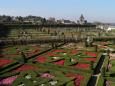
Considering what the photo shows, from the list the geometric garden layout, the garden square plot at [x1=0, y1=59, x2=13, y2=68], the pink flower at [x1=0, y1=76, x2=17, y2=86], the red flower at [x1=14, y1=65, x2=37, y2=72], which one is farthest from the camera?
the garden square plot at [x1=0, y1=59, x2=13, y2=68]

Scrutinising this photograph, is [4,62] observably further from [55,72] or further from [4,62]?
[55,72]

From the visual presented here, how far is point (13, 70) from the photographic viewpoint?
3142 centimetres

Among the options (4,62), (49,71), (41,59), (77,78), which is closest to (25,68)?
(49,71)

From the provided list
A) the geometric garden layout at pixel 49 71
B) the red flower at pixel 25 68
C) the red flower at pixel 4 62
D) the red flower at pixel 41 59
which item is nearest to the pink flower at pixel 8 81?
the geometric garden layout at pixel 49 71

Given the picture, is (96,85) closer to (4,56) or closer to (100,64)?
(100,64)

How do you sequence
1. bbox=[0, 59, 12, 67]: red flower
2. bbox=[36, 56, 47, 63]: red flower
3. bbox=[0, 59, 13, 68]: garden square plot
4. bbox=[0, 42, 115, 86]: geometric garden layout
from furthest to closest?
bbox=[36, 56, 47, 63]: red flower < bbox=[0, 59, 12, 67]: red flower < bbox=[0, 59, 13, 68]: garden square plot < bbox=[0, 42, 115, 86]: geometric garden layout

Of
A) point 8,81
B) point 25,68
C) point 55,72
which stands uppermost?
point 55,72

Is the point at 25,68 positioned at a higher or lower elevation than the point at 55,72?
lower

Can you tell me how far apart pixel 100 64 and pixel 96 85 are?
10172mm

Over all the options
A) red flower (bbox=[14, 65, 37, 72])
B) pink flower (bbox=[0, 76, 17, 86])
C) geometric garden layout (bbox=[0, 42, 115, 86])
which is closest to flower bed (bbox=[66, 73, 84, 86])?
geometric garden layout (bbox=[0, 42, 115, 86])

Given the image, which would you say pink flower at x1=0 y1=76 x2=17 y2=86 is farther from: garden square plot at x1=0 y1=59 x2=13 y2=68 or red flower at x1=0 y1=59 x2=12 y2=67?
red flower at x1=0 y1=59 x2=12 y2=67

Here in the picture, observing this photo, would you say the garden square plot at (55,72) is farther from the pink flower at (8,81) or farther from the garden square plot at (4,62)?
the garden square plot at (4,62)

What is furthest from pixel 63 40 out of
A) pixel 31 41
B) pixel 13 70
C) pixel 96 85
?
pixel 96 85

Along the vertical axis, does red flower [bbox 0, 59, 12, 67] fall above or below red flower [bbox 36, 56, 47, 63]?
above
